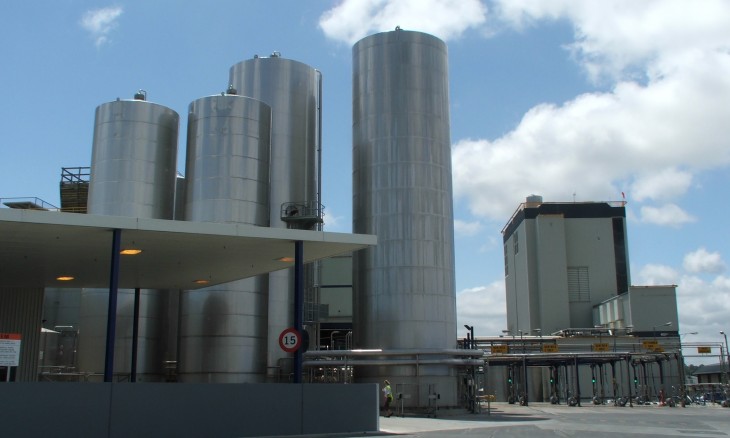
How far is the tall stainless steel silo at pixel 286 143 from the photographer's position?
33.8 meters

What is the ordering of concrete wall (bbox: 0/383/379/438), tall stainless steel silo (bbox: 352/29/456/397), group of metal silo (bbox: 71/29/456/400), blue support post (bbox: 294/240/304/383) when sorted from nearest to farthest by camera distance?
concrete wall (bbox: 0/383/379/438)
blue support post (bbox: 294/240/304/383)
group of metal silo (bbox: 71/29/456/400)
tall stainless steel silo (bbox: 352/29/456/397)

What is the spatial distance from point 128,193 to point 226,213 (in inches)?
172

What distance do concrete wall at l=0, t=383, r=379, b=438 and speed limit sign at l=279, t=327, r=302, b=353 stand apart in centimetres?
107

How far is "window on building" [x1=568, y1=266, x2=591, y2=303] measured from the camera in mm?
68250

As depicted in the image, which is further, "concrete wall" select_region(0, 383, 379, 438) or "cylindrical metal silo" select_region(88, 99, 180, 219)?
"cylindrical metal silo" select_region(88, 99, 180, 219)

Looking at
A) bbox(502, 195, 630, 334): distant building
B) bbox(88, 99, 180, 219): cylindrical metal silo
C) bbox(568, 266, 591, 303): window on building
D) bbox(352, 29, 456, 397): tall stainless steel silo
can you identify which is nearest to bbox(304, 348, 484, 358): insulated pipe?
bbox(352, 29, 456, 397): tall stainless steel silo

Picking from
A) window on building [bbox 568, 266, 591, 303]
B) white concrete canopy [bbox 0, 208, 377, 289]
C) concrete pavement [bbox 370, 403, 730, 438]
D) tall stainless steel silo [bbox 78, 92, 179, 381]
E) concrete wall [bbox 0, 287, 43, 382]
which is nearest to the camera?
white concrete canopy [bbox 0, 208, 377, 289]

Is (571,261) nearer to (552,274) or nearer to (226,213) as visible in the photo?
(552,274)

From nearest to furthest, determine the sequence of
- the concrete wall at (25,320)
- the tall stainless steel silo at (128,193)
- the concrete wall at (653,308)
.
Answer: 1. the concrete wall at (25,320)
2. the tall stainless steel silo at (128,193)
3. the concrete wall at (653,308)

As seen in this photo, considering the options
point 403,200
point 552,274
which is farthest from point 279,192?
point 552,274

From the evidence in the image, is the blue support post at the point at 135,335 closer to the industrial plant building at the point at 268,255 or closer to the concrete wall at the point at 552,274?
the industrial plant building at the point at 268,255

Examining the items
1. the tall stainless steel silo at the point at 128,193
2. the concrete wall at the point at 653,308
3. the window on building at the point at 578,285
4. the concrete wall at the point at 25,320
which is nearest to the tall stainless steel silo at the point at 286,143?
the tall stainless steel silo at the point at 128,193

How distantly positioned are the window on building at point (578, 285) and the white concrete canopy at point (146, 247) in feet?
152

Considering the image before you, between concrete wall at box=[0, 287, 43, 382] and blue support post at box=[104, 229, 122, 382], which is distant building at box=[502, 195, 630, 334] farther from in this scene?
blue support post at box=[104, 229, 122, 382]
